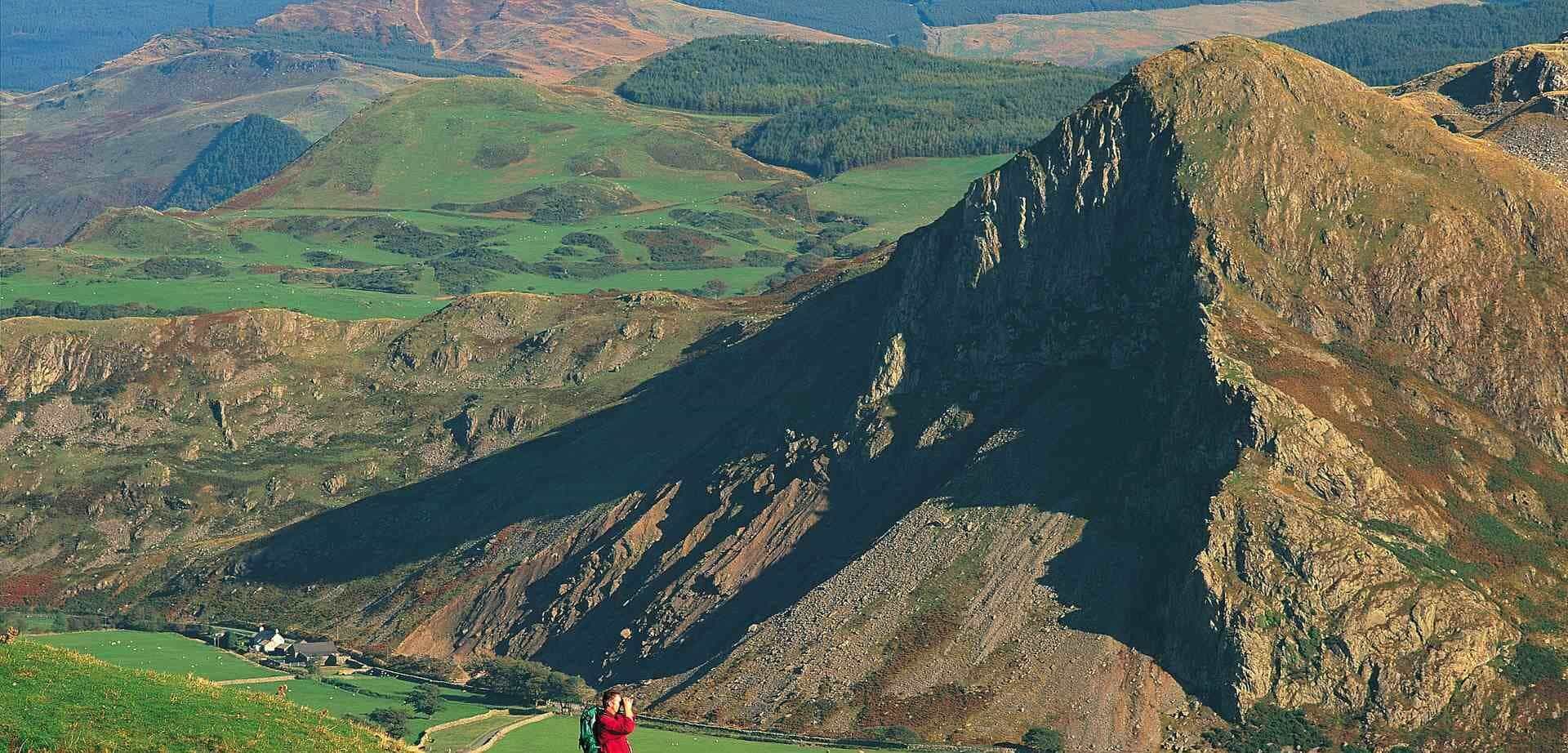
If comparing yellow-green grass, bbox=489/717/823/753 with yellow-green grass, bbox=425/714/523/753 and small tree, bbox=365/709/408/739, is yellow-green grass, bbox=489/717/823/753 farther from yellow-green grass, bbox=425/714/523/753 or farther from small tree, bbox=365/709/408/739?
small tree, bbox=365/709/408/739

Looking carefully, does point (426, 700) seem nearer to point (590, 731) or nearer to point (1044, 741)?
point (1044, 741)

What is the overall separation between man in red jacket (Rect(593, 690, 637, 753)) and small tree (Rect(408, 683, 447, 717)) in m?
110

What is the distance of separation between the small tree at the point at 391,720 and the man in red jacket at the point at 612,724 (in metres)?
96.2

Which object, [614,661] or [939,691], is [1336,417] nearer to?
[939,691]

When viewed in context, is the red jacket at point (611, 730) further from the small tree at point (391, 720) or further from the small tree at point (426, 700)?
the small tree at point (426, 700)

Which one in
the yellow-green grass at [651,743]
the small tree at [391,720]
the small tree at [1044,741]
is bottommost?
the small tree at [391,720]

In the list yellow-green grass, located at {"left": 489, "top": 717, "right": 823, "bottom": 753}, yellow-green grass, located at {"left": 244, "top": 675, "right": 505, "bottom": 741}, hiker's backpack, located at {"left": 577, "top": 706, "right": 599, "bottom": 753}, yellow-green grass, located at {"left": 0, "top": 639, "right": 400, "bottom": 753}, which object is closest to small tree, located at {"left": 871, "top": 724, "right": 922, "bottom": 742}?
yellow-green grass, located at {"left": 489, "top": 717, "right": 823, "bottom": 753}

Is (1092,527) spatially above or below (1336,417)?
below

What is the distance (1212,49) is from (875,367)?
132ft

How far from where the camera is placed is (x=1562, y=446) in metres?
172

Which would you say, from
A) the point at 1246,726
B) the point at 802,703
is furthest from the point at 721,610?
the point at 1246,726

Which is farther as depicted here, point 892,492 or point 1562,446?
point 892,492

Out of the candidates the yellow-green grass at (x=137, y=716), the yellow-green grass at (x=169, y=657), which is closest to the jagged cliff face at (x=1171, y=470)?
the yellow-green grass at (x=169, y=657)

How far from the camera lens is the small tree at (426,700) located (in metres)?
167
